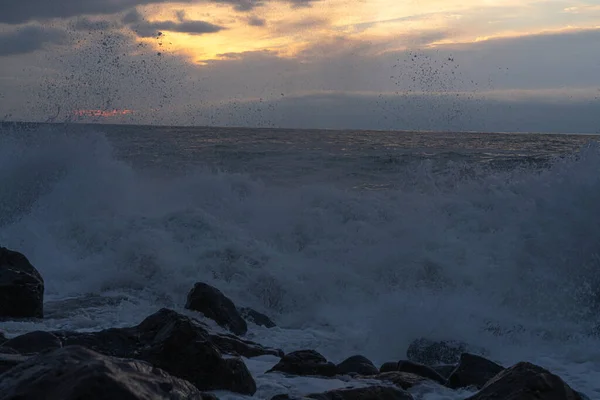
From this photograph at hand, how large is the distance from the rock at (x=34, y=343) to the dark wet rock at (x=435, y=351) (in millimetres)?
3927

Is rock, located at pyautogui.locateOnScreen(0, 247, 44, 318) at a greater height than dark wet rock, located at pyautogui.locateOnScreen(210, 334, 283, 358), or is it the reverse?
rock, located at pyautogui.locateOnScreen(0, 247, 44, 318)

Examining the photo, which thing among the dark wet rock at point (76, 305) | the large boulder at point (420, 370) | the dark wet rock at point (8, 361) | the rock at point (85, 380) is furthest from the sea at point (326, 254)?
the rock at point (85, 380)

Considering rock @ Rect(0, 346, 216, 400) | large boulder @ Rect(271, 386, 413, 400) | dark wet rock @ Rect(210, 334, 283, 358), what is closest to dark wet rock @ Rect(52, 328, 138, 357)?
dark wet rock @ Rect(210, 334, 283, 358)

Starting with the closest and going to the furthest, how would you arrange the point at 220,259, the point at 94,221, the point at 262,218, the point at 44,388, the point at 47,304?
the point at 44,388 < the point at 47,304 < the point at 220,259 < the point at 94,221 < the point at 262,218

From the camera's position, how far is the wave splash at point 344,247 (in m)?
8.31

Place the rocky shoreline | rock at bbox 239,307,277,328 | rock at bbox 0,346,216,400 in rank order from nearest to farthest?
rock at bbox 0,346,216,400
the rocky shoreline
rock at bbox 239,307,277,328

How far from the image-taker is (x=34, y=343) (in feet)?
15.5

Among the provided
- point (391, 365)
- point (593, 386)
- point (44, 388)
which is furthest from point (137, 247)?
point (44, 388)

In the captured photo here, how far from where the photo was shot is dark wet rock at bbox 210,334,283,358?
5.70 meters

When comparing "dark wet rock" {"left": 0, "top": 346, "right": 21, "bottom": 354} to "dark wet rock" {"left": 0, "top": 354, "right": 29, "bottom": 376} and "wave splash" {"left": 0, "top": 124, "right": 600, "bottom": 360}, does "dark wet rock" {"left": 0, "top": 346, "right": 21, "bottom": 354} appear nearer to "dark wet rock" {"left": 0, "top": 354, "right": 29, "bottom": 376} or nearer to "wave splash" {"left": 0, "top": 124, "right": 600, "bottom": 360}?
"dark wet rock" {"left": 0, "top": 354, "right": 29, "bottom": 376}

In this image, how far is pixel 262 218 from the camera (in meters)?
13.2

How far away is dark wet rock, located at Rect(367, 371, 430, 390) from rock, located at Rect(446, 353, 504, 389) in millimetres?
251

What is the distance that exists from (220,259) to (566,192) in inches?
260

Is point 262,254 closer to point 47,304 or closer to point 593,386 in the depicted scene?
point 47,304
